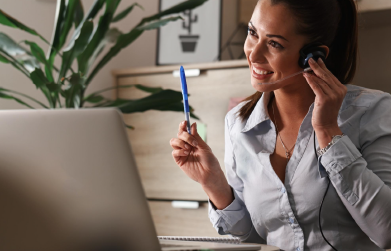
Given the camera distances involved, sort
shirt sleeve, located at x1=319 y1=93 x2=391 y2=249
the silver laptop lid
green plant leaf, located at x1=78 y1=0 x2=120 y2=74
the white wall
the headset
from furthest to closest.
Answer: the white wall
green plant leaf, located at x1=78 y1=0 x2=120 y2=74
the headset
shirt sleeve, located at x1=319 y1=93 x2=391 y2=249
the silver laptop lid

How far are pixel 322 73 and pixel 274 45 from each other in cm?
14

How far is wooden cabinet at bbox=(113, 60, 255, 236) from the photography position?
1931mm

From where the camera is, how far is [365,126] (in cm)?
98

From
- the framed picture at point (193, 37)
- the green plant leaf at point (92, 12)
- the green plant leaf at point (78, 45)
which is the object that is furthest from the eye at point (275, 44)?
the framed picture at point (193, 37)

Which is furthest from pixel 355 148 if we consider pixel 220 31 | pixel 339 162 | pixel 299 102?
pixel 220 31

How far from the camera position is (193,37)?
7.41 feet

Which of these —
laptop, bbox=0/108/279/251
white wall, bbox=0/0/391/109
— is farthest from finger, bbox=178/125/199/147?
white wall, bbox=0/0/391/109

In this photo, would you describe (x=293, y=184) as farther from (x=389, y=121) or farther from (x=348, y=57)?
(x=348, y=57)

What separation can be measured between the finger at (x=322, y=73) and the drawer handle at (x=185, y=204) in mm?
1111

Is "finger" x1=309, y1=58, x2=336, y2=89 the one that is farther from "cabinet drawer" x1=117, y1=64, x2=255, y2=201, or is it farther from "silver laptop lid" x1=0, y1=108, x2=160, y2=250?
"cabinet drawer" x1=117, y1=64, x2=255, y2=201

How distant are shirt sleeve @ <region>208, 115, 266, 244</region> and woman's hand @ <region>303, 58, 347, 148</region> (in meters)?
0.27

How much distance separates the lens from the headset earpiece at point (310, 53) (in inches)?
39.1

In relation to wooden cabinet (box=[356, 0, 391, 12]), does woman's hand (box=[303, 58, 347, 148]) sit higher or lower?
lower

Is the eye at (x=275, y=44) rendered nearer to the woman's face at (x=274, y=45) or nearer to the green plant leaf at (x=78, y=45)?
the woman's face at (x=274, y=45)
